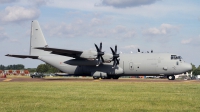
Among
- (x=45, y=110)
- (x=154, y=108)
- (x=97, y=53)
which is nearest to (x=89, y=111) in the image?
(x=45, y=110)

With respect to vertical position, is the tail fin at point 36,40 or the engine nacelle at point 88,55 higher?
the tail fin at point 36,40

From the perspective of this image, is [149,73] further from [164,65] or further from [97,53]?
[97,53]

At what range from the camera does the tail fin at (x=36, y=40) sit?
A: 4975 centimetres

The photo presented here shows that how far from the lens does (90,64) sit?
145 ft

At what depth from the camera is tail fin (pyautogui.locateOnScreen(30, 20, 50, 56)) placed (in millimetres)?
49750

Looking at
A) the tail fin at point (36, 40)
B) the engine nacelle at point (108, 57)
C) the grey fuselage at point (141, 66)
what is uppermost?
the tail fin at point (36, 40)

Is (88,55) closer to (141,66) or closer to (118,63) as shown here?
(118,63)

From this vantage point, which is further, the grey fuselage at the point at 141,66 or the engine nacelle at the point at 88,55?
the engine nacelle at the point at 88,55

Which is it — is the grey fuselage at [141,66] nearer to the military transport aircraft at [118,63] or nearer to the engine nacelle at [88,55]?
the military transport aircraft at [118,63]

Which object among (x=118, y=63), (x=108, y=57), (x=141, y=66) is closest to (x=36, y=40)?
(x=108, y=57)

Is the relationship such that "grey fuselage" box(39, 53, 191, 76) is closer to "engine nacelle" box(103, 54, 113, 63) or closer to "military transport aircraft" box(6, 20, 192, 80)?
"military transport aircraft" box(6, 20, 192, 80)

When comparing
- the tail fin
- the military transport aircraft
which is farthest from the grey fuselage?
the tail fin

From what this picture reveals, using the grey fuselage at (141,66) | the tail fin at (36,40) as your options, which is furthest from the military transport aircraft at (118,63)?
the tail fin at (36,40)

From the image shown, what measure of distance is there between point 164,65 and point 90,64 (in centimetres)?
984
